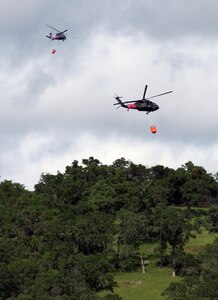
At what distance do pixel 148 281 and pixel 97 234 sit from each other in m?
18.9

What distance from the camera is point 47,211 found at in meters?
156

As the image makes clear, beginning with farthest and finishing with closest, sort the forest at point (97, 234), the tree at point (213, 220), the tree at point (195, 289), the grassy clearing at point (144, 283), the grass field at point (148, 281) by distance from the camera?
the tree at point (213, 220) → the grass field at point (148, 281) → the grassy clearing at point (144, 283) → the forest at point (97, 234) → the tree at point (195, 289)

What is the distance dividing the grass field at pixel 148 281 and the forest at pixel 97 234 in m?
2.05

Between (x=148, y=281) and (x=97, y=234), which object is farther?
(x=97, y=234)

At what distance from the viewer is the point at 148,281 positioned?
129500 millimetres

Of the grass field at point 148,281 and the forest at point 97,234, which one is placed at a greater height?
the forest at point 97,234

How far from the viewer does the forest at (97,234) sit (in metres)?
108

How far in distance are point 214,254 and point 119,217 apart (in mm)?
30456

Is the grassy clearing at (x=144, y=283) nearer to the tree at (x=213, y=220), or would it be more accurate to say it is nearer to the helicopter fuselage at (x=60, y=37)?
the tree at (x=213, y=220)

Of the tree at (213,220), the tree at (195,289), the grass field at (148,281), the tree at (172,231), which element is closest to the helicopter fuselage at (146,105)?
the tree at (195,289)

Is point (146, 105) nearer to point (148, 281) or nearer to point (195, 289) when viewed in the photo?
point (195, 289)

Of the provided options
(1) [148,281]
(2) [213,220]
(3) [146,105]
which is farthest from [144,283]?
(3) [146,105]

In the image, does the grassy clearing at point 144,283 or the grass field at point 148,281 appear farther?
the grass field at point 148,281

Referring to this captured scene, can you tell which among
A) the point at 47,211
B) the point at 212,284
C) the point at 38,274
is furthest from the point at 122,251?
the point at 212,284
